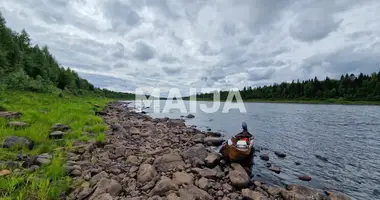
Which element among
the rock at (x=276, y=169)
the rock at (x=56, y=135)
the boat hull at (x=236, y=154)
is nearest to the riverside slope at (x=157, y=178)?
the boat hull at (x=236, y=154)

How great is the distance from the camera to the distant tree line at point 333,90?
90562mm

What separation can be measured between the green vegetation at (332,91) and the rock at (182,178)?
354 ft

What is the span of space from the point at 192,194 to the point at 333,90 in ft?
390

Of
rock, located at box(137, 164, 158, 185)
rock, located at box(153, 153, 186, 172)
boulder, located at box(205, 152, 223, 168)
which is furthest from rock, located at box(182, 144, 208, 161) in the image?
rock, located at box(137, 164, 158, 185)

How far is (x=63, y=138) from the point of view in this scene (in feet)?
33.5

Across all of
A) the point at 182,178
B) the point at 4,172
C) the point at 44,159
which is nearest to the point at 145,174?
the point at 182,178

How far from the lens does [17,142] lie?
8094mm

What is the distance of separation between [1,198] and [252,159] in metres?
12.6

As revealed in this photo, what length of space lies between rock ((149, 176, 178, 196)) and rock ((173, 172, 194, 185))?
0.45m

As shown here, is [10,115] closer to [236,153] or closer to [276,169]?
[236,153]

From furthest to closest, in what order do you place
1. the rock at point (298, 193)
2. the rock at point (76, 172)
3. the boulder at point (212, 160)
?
1. the boulder at point (212, 160)
2. the rock at point (298, 193)
3. the rock at point (76, 172)

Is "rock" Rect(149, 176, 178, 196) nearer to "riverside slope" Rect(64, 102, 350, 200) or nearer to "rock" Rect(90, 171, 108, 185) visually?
"riverside slope" Rect(64, 102, 350, 200)

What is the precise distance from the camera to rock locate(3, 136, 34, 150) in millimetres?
7791

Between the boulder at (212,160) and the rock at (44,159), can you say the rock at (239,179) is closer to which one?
the boulder at (212,160)
